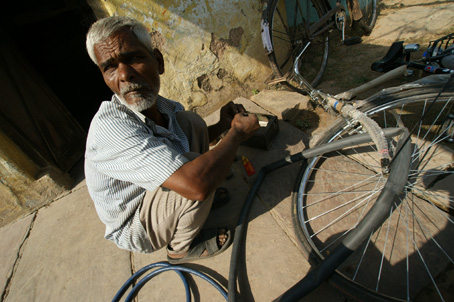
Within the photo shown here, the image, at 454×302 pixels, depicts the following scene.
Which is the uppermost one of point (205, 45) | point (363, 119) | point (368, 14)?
point (205, 45)

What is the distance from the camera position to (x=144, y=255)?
6.88ft

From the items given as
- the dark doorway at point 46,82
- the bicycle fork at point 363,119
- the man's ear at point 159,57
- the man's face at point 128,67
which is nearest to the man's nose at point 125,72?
the man's face at point 128,67

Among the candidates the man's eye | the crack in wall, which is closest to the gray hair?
the man's eye

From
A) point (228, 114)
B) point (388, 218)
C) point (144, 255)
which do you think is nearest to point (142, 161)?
point (228, 114)

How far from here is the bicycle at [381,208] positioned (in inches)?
52.1

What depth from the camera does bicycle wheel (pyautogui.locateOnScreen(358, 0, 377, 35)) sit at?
496 cm

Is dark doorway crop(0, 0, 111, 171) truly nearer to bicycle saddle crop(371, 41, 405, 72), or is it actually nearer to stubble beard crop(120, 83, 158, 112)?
stubble beard crop(120, 83, 158, 112)

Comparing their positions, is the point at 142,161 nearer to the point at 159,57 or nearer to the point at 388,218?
the point at 159,57

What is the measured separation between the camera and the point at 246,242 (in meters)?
1.89

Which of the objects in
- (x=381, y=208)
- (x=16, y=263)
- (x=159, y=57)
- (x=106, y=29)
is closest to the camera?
(x=381, y=208)

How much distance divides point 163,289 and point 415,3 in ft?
24.7

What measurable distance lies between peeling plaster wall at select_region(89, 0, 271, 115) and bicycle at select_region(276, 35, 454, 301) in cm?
152

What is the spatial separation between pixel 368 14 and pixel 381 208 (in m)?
5.99

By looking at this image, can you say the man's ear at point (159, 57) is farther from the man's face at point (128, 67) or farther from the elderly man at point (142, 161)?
the man's face at point (128, 67)
